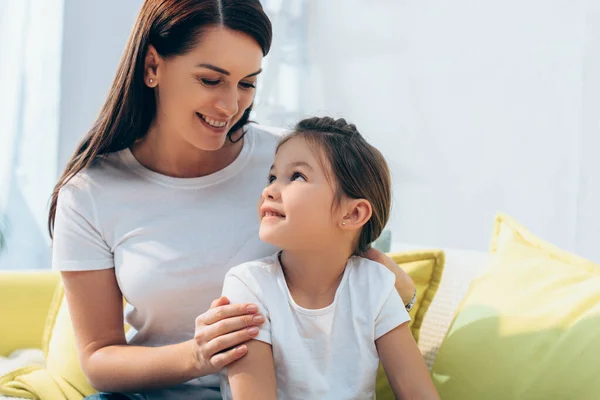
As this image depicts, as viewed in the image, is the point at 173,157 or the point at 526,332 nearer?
the point at 526,332

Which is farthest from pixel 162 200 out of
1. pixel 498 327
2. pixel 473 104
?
pixel 473 104

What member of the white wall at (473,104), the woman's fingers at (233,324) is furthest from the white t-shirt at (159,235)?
the white wall at (473,104)

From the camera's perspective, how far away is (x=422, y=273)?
1.59m

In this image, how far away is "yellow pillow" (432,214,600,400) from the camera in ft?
4.20

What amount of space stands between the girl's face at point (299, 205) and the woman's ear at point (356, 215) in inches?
0.7

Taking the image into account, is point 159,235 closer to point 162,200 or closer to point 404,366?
point 162,200

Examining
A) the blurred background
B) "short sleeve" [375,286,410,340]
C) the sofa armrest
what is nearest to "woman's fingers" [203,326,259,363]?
"short sleeve" [375,286,410,340]

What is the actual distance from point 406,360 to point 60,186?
764 mm

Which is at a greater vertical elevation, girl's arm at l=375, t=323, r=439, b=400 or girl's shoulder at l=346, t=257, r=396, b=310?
girl's shoulder at l=346, t=257, r=396, b=310

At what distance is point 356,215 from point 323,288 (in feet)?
0.44

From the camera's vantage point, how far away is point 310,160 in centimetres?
129

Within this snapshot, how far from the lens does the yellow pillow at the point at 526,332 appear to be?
1.28 metres

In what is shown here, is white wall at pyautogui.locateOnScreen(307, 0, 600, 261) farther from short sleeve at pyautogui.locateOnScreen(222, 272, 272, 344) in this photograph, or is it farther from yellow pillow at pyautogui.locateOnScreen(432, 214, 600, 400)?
short sleeve at pyautogui.locateOnScreen(222, 272, 272, 344)

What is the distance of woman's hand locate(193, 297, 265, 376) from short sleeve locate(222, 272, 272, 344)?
2cm
